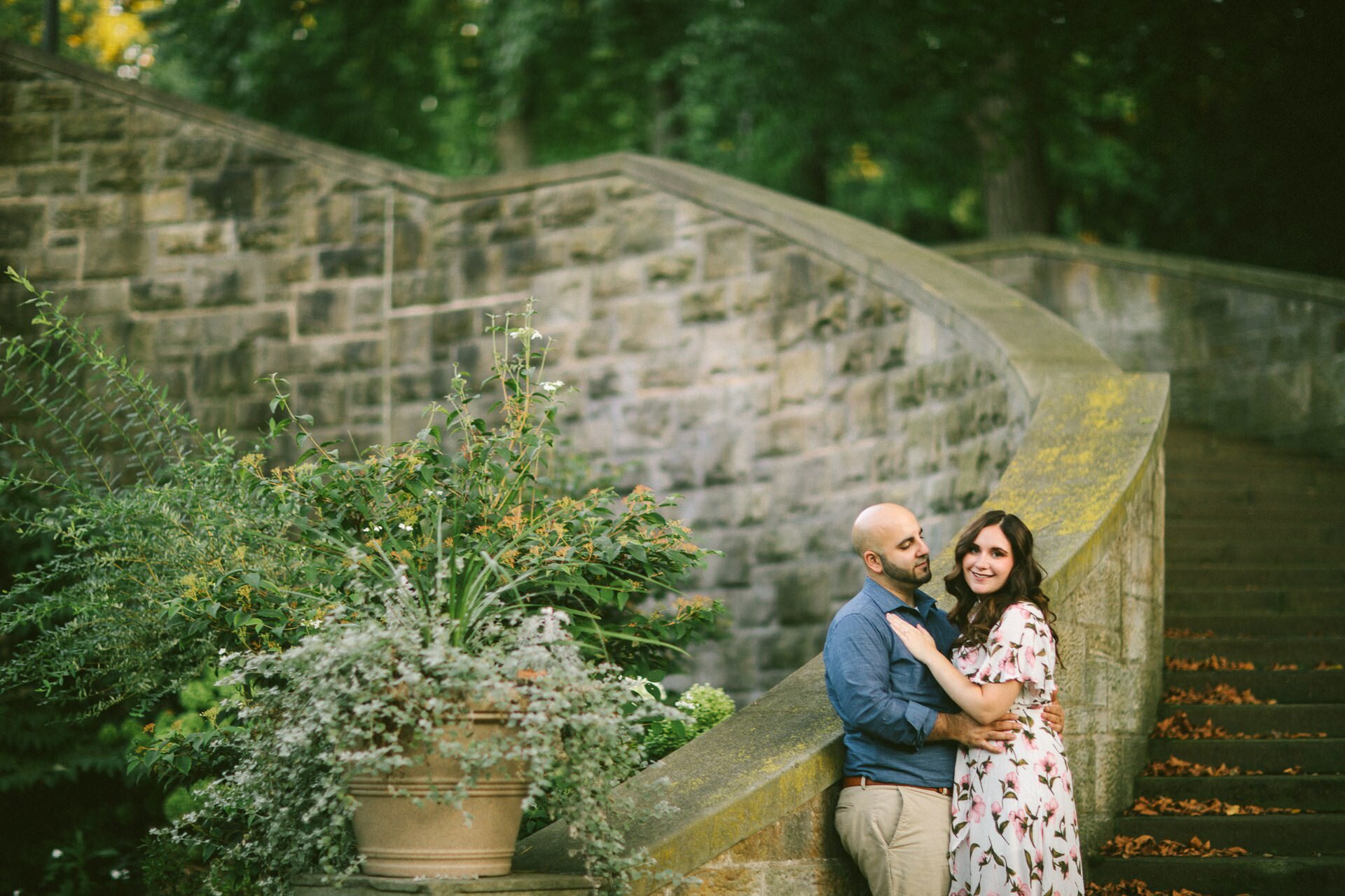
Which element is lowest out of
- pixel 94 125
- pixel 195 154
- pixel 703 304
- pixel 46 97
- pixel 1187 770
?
pixel 1187 770

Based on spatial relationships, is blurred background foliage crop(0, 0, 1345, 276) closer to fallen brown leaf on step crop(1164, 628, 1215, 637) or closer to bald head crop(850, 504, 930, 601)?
fallen brown leaf on step crop(1164, 628, 1215, 637)

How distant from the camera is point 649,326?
9.32 meters

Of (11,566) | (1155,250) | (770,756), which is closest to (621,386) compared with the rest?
(11,566)

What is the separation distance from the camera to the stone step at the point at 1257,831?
5.03 metres

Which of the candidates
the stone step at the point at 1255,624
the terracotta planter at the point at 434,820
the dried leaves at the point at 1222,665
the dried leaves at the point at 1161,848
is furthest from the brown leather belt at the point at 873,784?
the stone step at the point at 1255,624

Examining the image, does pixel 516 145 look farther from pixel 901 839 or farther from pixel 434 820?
pixel 434 820

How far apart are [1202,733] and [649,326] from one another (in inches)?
184

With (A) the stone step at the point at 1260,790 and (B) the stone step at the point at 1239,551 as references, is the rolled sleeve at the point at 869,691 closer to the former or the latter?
(A) the stone step at the point at 1260,790

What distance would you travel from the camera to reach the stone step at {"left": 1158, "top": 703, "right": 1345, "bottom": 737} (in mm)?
5746

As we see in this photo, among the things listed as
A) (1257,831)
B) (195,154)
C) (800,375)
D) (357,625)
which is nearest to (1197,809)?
(1257,831)

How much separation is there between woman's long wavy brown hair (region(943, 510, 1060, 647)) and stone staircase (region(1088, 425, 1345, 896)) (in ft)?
4.22

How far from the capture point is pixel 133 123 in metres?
10.3

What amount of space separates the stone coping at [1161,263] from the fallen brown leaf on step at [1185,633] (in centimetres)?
459

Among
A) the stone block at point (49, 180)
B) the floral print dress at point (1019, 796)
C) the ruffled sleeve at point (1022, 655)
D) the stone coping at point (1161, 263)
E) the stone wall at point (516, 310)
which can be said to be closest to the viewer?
the floral print dress at point (1019, 796)
